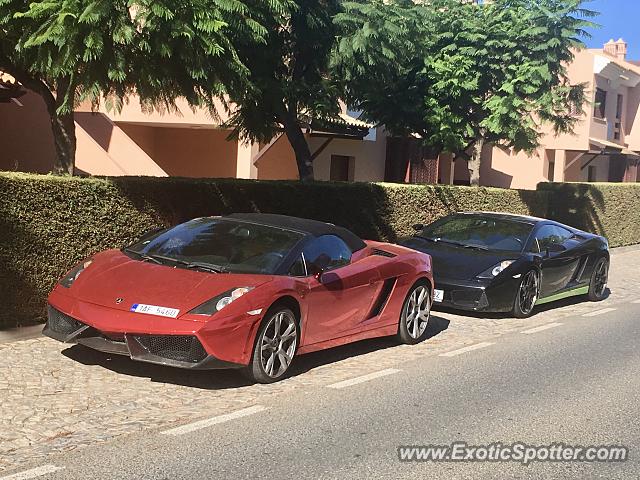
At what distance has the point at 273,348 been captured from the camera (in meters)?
7.00

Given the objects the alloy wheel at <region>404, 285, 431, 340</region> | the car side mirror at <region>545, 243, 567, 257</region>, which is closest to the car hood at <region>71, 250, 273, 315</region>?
the alloy wheel at <region>404, 285, 431, 340</region>

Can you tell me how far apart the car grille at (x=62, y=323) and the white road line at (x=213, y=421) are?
150 centimetres

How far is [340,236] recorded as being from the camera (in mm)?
8391

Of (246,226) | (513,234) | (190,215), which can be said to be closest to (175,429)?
(246,226)

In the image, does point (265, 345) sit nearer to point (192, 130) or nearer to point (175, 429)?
point (175, 429)

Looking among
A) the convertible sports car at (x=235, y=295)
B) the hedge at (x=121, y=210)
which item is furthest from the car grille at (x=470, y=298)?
the hedge at (x=121, y=210)

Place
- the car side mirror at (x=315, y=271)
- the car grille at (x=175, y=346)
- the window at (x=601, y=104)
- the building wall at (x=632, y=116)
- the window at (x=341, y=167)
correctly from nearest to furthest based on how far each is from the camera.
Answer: the car grille at (x=175, y=346) < the car side mirror at (x=315, y=271) < the window at (x=341, y=167) < the window at (x=601, y=104) < the building wall at (x=632, y=116)

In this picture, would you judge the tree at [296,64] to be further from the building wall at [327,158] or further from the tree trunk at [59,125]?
the building wall at [327,158]

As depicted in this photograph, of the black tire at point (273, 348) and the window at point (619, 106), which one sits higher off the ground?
the window at point (619, 106)

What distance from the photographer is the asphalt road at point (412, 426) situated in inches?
195

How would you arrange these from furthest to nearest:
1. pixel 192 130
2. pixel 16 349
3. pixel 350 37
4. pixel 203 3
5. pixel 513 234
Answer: pixel 192 130
pixel 350 37
pixel 513 234
pixel 203 3
pixel 16 349

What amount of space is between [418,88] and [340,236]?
33.3ft

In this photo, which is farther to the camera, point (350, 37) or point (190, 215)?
point (350, 37)

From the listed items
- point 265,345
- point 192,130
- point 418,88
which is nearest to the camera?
point 265,345
